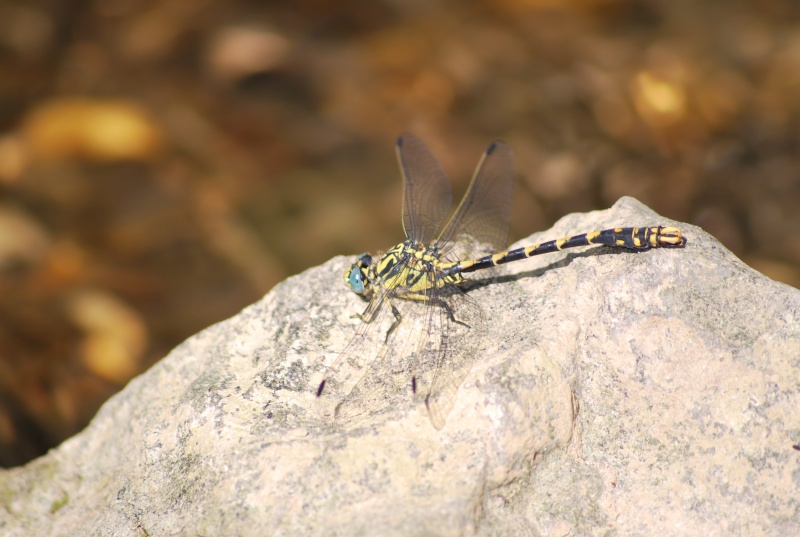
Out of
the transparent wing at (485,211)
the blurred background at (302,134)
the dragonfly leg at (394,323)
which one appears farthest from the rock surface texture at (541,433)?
the blurred background at (302,134)

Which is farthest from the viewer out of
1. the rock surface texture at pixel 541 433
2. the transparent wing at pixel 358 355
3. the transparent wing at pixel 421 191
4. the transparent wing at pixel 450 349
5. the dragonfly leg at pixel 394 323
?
the transparent wing at pixel 421 191

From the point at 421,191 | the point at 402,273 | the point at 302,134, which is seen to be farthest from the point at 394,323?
the point at 302,134

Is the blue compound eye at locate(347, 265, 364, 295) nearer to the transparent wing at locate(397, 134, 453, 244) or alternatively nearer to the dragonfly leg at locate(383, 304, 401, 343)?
the dragonfly leg at locate(383, 304, 401, 343)

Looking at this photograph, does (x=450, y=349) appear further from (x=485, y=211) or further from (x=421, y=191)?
(x=421, y=191)

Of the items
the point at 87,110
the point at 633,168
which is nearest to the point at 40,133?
the point at 87,110

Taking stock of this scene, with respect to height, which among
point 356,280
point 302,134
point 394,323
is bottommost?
point 394,323

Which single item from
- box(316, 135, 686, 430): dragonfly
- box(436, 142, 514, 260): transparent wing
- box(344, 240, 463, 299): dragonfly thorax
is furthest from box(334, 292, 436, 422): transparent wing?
box(436, 142, 514, 260): transparent wing

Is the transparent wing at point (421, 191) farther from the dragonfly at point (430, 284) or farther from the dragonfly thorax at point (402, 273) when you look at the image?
the dragonfly thorax at point (402, 273)
